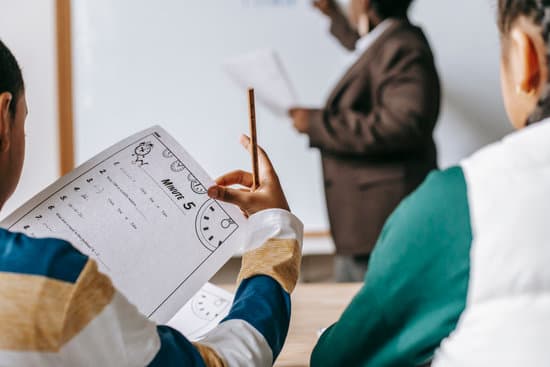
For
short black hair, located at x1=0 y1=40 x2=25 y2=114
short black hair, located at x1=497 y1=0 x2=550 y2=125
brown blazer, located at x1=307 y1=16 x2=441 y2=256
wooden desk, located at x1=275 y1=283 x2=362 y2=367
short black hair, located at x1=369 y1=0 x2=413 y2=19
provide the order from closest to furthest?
1. short black hair, located at x1=497 y1=0 x2=550 y2=125
2. short black hair, located at x1=0 y1=40 x2=25 y2=114
3. wooden desk, located at x1=275 y1=283 x2=362 y2=367
4. brown blazer, located at x1=307 y1=16 x2=441 y2=256
5. short black hair, located at x1=369 y1=0 x2=413 y2=19

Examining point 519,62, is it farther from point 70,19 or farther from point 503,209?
point 70,19

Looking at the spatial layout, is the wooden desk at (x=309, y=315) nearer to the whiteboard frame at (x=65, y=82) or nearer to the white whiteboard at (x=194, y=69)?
the white whiteboard at (x=194, y=69)

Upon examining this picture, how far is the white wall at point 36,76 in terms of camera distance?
2.37 m

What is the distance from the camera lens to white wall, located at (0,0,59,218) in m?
2.37

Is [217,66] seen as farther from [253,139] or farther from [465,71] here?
[253,139]

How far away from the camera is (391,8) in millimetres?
2061

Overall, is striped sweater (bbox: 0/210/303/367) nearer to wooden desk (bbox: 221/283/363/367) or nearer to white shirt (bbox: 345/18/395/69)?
wooden desk (bbox: 221/283/363/367)

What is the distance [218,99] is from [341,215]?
0.65 meters

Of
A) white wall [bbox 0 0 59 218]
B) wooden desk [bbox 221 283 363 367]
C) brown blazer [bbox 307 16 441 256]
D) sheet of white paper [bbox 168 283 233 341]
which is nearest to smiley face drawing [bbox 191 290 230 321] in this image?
sheet of white paper [bbox 168 283 233 341]

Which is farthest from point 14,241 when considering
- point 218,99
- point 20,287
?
point 218,99

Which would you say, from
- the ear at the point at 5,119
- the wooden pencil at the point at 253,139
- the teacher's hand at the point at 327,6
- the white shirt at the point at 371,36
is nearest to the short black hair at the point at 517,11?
the wooden pencil at the point at 253,139

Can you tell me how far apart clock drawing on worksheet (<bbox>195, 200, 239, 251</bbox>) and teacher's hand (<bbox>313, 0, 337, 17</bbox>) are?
169cm

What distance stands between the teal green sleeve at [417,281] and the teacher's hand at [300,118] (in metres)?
1.50

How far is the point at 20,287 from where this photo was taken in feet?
1.94
